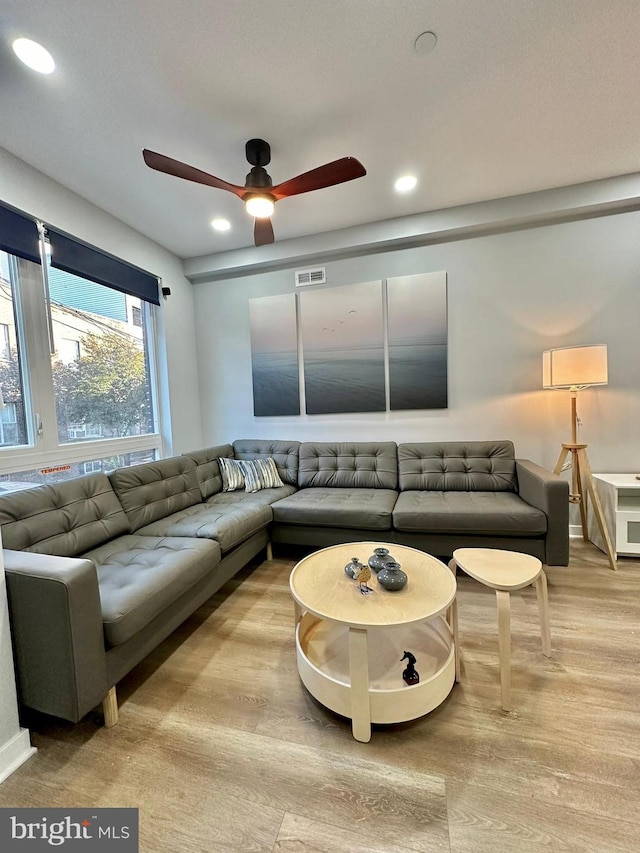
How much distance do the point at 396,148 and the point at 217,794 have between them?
3269 millimetres

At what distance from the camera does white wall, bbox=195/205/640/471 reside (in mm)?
2777

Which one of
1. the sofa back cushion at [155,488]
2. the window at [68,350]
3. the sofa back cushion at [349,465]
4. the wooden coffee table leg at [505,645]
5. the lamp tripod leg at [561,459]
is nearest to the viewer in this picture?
the wooden coffee table leg at [505,645]

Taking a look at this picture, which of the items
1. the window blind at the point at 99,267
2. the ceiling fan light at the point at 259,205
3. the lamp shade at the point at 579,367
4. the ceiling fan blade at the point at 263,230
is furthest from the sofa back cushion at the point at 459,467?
the window blind at the point at 99,267

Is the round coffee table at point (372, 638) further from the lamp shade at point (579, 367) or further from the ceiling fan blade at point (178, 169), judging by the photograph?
the ceiling fan blade at point (178, 169)

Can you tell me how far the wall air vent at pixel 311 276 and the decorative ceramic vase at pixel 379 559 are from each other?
273cm

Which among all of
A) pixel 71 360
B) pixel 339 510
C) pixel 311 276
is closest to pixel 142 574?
pixel 339 510

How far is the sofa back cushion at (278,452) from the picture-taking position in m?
3.25

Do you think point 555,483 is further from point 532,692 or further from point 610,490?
point 532,692

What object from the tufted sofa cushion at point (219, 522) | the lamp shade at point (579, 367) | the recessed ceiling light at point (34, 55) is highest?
the recessed ceiling light at point (34, 55)

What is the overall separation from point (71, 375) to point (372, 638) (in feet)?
9.10

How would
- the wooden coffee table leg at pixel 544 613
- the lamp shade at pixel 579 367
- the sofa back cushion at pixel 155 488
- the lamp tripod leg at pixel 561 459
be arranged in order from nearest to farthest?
the wooden coffee table leg at pixel 544 613 → the sofa back cushion at pixel 155 488 → the lamp shade at pixel 579 367 → the lamp tripod leg at pixel 561 459

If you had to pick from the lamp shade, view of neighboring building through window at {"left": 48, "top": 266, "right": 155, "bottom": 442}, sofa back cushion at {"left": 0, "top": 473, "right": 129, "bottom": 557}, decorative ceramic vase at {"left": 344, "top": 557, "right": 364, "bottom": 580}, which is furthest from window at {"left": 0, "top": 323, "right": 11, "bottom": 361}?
the lamp shade

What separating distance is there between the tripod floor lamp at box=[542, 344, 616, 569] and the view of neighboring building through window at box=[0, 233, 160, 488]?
3.60 m

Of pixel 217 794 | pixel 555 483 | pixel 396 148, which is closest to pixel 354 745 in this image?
pixel 217 794
